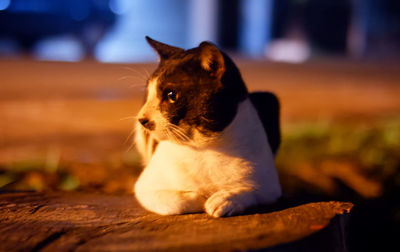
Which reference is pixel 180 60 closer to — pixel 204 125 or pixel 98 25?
pixel 204 125

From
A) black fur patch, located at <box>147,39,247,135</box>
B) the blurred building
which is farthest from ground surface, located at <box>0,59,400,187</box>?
the blurred building

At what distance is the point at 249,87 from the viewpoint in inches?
277

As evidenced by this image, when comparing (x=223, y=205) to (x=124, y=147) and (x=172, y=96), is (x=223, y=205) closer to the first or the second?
(x=172, y=96)

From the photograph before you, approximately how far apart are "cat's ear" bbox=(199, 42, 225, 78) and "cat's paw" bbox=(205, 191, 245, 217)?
0.46m

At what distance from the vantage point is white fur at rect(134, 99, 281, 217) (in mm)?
1680

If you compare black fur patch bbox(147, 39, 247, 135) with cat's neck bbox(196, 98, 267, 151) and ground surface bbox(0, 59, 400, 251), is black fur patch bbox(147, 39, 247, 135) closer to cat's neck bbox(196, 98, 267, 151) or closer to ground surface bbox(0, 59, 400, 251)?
cat's neck bbox(196, 98, 267, 151)

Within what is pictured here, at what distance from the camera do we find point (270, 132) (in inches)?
82.8

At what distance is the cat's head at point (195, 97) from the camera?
164 centimetres

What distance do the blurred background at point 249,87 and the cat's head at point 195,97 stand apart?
164mm

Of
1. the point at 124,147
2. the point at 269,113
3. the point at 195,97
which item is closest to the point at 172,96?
the point at 195,97

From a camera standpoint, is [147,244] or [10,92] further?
[10,92]

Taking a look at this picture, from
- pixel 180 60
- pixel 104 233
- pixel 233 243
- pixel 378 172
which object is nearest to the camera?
pixel 233 243

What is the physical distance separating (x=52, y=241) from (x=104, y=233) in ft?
0.59

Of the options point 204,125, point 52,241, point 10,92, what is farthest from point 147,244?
point 10,92
